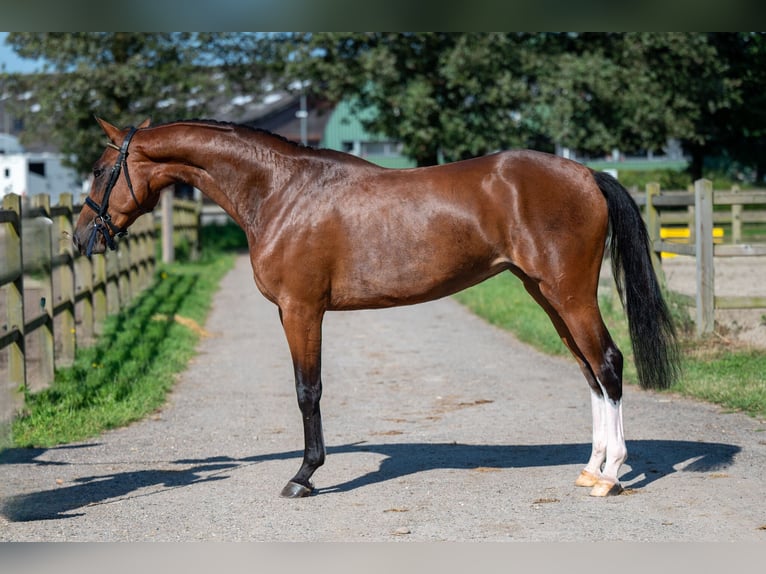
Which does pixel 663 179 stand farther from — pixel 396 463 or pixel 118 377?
pixel 396 463

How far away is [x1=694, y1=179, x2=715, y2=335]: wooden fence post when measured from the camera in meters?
10.6

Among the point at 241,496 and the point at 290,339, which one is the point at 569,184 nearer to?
the point at 290,339

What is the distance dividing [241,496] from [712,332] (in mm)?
6361

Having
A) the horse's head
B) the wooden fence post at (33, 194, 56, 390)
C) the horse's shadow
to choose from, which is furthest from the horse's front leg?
the wooden fence post at (33, 194, 56, 390)

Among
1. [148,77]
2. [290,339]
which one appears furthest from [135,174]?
[148,77]

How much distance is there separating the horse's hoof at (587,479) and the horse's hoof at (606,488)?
95 mm

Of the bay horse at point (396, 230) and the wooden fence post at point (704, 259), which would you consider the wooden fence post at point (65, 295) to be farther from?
the wooden fence post at point (704, 259)

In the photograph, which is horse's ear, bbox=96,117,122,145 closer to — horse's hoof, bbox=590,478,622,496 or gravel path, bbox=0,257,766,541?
gravel path, bbox=0,257,766,541

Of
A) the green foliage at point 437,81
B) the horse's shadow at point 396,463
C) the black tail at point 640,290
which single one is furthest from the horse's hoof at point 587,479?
the green foliage at point 437,81

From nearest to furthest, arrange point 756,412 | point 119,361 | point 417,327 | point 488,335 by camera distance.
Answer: point 756,412 → point 119,361 → point 488,335 → point 417,327

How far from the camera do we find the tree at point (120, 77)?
93.1ft

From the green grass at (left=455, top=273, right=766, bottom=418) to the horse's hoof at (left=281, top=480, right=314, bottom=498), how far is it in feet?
10.6

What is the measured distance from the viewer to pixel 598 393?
6172 millimetres

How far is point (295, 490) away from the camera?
5895mm
